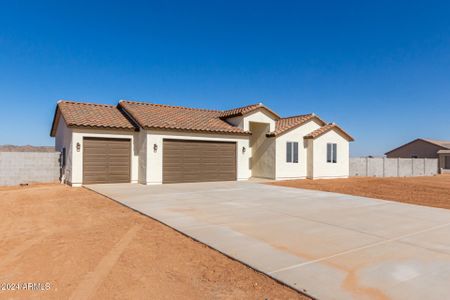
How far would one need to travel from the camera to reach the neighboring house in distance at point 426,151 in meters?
43.1

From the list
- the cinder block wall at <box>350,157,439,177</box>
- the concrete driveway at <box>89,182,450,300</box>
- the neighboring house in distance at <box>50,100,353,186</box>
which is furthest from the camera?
the cinder block wall at <box>350,157,439,177</box>

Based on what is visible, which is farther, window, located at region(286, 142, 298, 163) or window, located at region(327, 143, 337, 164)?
window, located at region(327, 143, 337, 164)

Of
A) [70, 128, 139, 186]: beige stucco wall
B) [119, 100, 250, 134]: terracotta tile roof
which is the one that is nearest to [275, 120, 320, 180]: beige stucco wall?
[119, 100, 250, 134]: terracotta tile roof

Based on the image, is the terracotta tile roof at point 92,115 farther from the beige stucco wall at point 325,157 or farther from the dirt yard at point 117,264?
the beige stucco wall at point 325,157

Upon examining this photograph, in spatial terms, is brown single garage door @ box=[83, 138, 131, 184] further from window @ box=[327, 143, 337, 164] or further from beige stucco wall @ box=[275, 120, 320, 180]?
window @ box=[327, 143, 337, 164]

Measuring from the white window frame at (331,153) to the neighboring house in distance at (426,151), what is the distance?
92.0 ft

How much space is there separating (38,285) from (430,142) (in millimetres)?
52466

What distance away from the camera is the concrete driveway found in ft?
13.0

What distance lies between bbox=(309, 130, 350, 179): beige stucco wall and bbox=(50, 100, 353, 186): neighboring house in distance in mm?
69

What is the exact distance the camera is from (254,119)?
67.7 ft

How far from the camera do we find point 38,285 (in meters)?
3.92

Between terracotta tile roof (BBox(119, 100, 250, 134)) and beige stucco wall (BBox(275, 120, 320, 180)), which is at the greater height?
terracotta tile roof (BBox(119, 100, 250, 134))

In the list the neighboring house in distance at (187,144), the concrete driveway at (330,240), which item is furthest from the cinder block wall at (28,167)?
the concrete driveway at (330,240)

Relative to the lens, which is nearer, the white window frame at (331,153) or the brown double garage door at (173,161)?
the brown double garage door at (173,161)
